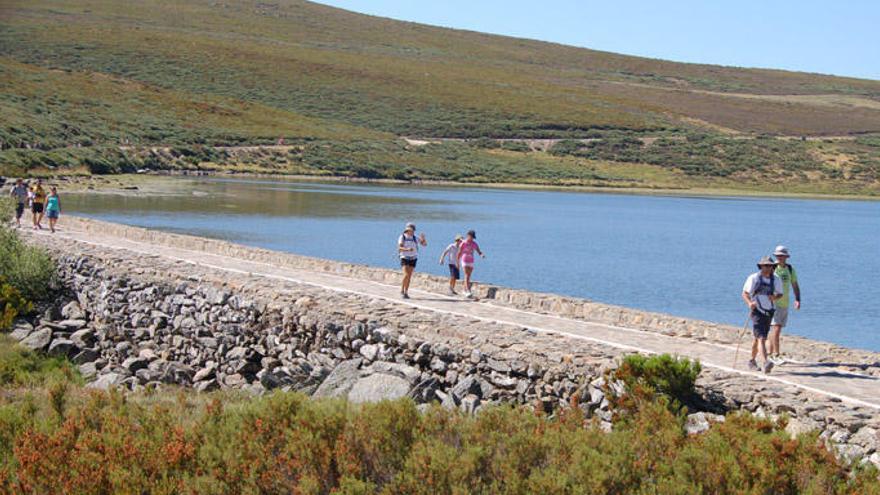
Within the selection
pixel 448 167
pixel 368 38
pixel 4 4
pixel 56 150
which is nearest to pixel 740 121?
pixel 448 167

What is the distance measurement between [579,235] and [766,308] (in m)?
34.1

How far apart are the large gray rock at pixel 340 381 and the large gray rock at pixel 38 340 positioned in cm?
683

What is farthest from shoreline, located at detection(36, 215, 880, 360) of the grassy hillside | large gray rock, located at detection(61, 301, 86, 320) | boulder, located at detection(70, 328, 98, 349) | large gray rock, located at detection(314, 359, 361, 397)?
the grassy hillside

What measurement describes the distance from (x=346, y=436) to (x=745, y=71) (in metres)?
171

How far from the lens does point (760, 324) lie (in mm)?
12109

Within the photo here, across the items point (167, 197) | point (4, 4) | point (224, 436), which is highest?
point (4, 4)

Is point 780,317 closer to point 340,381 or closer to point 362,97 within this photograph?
point 340,381

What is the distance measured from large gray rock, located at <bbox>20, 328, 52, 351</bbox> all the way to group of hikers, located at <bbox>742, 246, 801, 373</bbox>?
441 inches

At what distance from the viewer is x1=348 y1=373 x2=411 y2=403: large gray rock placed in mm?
11570

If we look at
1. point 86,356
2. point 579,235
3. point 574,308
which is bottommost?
point 579,235

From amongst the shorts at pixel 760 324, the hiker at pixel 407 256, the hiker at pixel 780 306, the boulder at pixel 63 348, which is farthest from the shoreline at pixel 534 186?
the shorts at pixel 760 324

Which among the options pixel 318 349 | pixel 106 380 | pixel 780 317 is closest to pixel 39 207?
pixel 106 380

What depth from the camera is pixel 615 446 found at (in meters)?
7.56

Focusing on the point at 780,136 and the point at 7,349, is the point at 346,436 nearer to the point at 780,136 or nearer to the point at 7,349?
the point at 7,349
